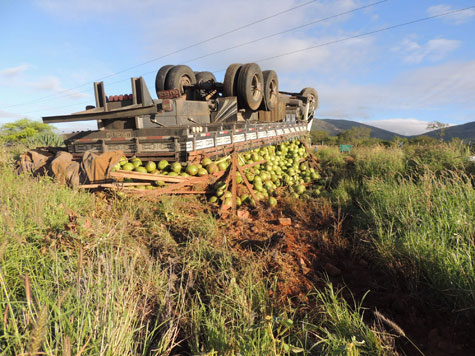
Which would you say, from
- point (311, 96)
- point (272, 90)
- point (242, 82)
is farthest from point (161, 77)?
point (311, 96)

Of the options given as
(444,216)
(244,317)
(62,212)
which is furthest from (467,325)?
(62,212)

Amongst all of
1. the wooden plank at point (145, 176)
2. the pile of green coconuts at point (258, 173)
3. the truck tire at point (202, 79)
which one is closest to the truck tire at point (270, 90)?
the truck tire at point (202, 79)

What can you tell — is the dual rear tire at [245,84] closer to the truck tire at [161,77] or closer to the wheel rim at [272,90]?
the wheel rim at [272,90]

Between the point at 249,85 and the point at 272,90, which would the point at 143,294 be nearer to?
the point at 249,85

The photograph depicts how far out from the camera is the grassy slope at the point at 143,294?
5.88 feet

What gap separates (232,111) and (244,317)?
1012 centimetres

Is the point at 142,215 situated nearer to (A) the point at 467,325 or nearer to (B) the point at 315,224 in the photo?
(B) the point at 315,224

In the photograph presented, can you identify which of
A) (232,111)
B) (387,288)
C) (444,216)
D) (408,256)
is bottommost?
(387,288)

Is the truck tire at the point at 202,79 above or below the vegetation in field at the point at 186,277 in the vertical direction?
above

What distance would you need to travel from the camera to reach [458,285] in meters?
2.76

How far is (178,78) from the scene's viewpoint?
532 inches

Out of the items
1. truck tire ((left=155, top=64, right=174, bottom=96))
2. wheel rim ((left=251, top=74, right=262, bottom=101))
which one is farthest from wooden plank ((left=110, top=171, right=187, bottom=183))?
truck tire ((left=155, top=64, right=174, bottom=96))

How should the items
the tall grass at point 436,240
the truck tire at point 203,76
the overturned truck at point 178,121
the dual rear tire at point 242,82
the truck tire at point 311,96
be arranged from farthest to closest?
the truck tire at point 311,96, the truck tire at point 203,76, the dual rear tire at point 242,82, the overturned truck at point 178,121, the tall grass at point 436,240

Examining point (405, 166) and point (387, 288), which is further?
point (405, 166)
